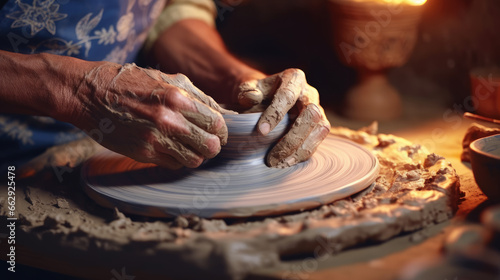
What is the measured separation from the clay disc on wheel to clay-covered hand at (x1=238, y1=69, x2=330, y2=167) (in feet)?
0.15

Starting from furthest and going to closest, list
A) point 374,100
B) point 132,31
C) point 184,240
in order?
point 374,100
point 132,31
point 184,240

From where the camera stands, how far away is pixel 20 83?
5.07ft

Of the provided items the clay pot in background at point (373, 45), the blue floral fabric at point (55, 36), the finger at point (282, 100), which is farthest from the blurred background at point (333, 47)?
the finger at point (282, 100)

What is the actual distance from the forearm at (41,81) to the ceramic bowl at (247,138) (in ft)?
1.53

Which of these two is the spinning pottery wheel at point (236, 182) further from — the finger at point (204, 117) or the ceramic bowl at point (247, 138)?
the finger at point (204, 117)

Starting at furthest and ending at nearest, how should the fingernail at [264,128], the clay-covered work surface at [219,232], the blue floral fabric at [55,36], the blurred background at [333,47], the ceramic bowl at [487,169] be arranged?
the blurred background at [333,47] < the blue floral fabric at [55,36] < the fingernail at [264,128] < the ceramic bowl at [487,169] < the clay-covered work surface at [219,232]

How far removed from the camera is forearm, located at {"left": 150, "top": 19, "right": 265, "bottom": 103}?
2160mm

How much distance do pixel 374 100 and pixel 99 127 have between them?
1.82m

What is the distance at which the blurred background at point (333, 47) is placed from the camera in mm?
2799

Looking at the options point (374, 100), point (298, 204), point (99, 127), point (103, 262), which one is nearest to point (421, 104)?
point (374, 100)

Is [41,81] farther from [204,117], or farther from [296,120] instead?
[296,120]

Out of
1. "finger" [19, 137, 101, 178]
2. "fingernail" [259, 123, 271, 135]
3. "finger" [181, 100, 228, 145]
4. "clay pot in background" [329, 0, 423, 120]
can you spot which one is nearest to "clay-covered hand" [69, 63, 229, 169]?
"finger" [181, 100, 228, 145]

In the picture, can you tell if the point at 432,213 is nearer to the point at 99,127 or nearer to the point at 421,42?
the point at 99,127

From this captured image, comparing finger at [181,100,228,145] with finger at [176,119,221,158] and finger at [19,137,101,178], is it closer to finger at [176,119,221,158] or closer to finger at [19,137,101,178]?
finger at [176,119,221,158]
